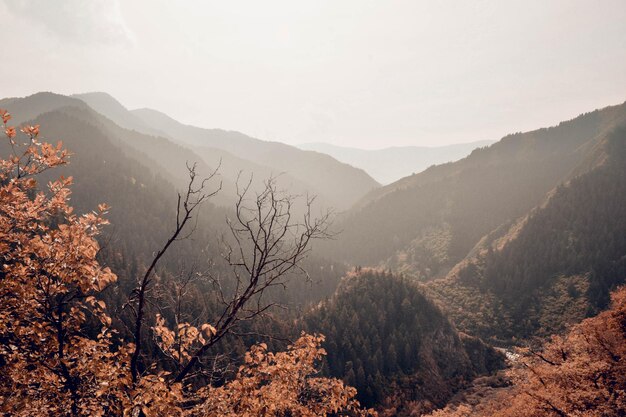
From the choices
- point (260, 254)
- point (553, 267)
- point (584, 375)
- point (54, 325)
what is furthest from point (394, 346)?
point (54, 325)

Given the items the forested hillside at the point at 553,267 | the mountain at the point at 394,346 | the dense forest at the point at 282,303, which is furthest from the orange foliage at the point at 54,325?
the forested hillside at the point at 553,267

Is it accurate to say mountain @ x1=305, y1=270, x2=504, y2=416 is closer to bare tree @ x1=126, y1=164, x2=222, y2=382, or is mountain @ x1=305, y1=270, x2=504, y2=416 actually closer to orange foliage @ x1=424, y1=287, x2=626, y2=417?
orange foliage @ x1=424, y1=287, x2=626, y2=417

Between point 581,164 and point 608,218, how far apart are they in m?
58.3

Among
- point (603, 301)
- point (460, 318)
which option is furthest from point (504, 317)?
point (603, 301)

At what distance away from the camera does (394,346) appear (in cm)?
8194

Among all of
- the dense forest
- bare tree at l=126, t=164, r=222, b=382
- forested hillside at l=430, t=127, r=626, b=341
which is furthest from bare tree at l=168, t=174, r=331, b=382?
forested hillside at l=430, t=127, r=626, b=341

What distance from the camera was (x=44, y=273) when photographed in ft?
28.7

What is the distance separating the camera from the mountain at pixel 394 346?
7444cm

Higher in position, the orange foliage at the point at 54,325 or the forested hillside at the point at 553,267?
the orange foliage at the point at 54,325

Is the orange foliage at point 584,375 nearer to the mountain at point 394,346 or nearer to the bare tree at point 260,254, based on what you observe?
the bare tree at point 260,254

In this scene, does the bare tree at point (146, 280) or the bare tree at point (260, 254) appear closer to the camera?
the bare tree at point (146, 280)

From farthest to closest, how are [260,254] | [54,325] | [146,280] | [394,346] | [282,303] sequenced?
[394,346] < [260,254] < [282,303] < [54,325] < [146,280]

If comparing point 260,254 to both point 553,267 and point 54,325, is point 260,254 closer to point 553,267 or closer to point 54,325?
point 54,325

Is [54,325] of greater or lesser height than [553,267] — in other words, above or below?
above
